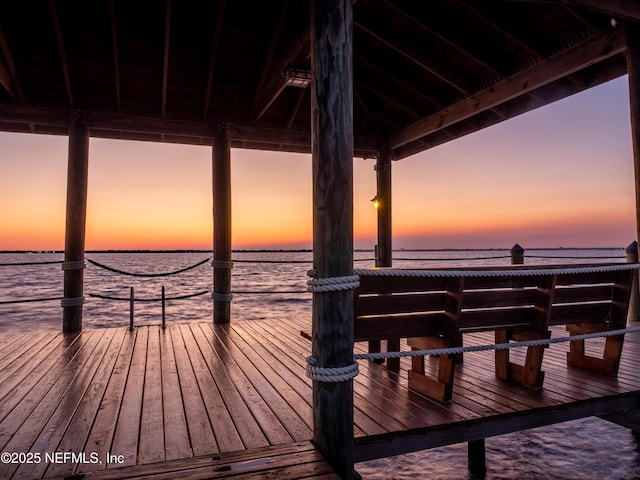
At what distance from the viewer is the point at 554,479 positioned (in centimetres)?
350

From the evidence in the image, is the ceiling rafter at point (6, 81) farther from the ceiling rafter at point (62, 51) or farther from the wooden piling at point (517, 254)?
the wooden piling at point (517, 254)

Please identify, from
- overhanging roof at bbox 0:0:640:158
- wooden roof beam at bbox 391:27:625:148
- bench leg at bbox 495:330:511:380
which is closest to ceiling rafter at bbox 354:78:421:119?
overhanging roof at bbox 0:0:640:158

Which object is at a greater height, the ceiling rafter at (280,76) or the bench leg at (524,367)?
the ceiling rafter at (280,76)

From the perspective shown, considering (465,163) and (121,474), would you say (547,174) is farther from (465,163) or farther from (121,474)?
(121,474)

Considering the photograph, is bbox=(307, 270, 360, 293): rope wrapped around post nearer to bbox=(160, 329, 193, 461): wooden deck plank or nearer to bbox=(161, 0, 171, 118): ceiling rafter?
bbox=(160, 329, 193, 461): wooden deck plank

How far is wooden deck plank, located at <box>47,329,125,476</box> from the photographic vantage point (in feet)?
6.61

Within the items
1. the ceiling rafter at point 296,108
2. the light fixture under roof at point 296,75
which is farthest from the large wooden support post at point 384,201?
the light fixture under roof at point 296,75

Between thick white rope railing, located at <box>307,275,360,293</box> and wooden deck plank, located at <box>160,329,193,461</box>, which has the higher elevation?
thick white rope railing, located at <box>307,275,360,293</box>

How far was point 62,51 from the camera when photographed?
500 centimetres

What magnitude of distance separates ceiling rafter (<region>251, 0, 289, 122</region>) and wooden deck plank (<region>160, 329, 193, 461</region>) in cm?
411

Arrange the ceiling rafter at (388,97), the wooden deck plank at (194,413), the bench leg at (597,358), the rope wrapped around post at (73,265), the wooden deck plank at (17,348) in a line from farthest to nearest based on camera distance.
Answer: the ceiling rafter at (388,97)
the rope wrapped around post at (73,265)
the wooden deck plank at (17,348)
the bench leg at (597,358)
the wooden deck plank at (194,413)

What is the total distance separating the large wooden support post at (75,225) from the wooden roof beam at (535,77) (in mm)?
5487

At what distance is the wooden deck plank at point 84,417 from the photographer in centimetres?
201

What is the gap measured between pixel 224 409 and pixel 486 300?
2.11 meters
